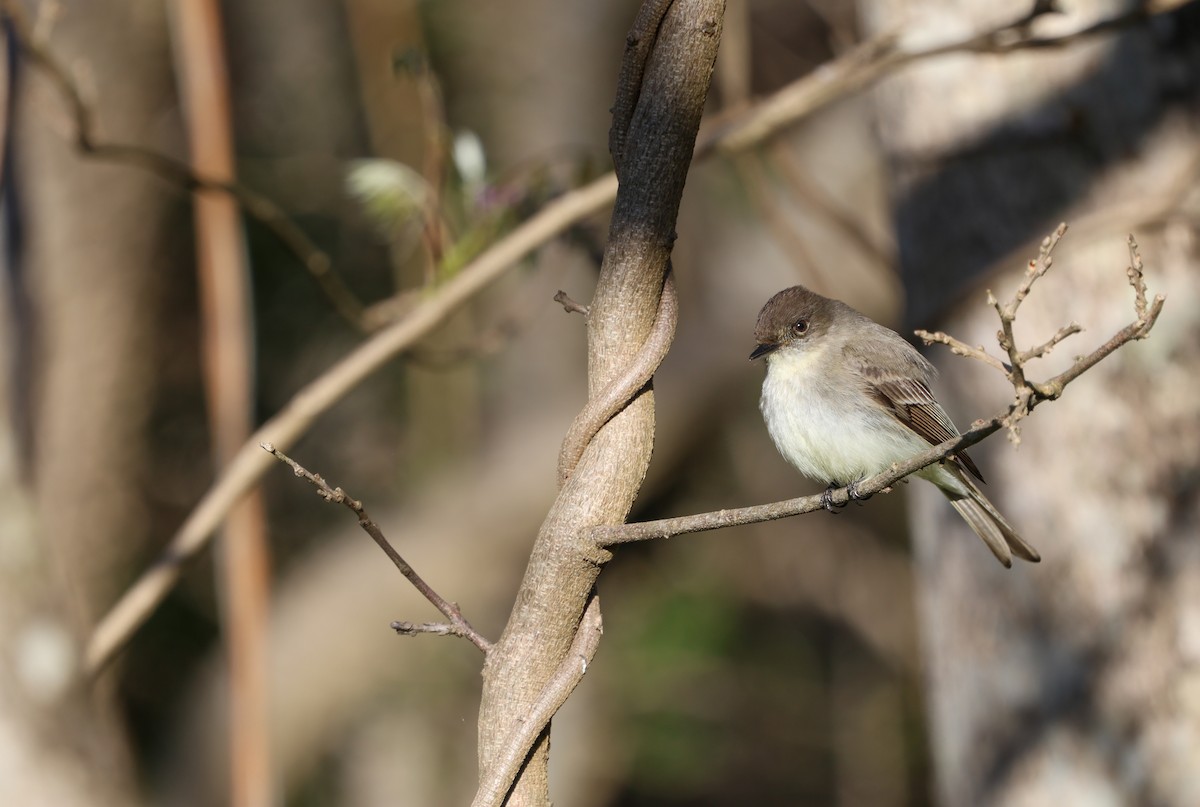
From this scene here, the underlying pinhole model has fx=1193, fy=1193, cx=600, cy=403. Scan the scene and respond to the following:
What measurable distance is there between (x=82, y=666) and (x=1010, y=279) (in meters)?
3.00

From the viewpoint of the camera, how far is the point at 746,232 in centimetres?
895

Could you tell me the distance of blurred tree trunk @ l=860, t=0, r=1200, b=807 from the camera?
367cm

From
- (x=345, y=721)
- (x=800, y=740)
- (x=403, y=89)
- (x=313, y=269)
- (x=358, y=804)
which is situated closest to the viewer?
(x=313, y=269)

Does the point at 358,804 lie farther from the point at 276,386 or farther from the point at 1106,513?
the point at 1106,513

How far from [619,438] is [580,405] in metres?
6.33

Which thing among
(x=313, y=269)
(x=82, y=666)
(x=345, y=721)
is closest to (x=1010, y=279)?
(x=313, y=269)

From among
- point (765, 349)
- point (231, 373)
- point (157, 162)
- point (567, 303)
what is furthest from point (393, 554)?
point (157, 162)

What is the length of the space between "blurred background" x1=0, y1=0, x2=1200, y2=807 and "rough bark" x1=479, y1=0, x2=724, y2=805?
142 cm

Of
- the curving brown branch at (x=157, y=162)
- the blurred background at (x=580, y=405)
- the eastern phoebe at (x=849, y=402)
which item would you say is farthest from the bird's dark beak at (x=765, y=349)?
the curving brown branch at (x=157, y=162)

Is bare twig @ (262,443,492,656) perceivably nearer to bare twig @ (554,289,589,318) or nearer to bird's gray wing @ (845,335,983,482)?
bare twig @ (554,289,589,318)

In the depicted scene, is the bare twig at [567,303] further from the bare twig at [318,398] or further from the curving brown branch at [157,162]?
the curving brown branch at [157,162]

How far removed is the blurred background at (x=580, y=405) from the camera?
364cm

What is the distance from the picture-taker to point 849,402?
10.8 ft

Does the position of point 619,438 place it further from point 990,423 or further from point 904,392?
point 904,392
